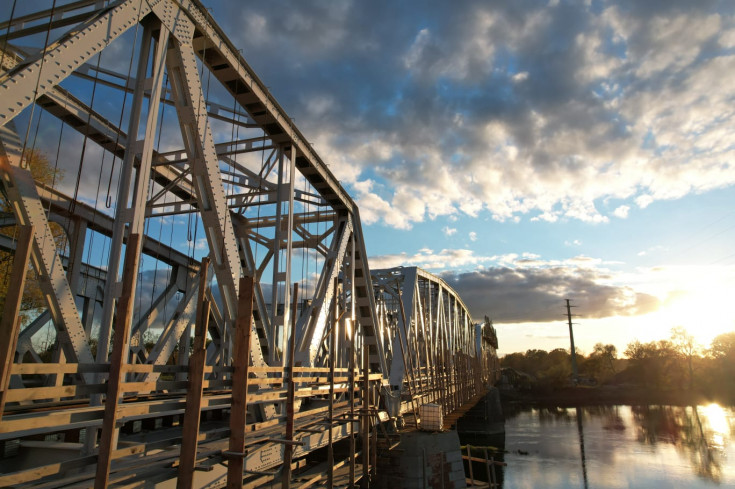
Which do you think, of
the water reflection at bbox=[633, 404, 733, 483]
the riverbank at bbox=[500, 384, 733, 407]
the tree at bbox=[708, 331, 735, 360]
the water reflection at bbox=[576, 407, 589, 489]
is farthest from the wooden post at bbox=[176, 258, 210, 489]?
the tree at bbox=[708, 331, 735, 360]

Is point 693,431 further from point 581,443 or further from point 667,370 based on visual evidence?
point 667,370

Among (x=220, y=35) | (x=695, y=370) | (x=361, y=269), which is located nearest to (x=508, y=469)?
(x=361, y=269)

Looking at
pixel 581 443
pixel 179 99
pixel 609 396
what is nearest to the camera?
pixel 179 99

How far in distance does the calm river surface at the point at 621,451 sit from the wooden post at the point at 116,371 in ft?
114

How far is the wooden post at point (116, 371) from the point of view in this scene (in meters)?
5.04

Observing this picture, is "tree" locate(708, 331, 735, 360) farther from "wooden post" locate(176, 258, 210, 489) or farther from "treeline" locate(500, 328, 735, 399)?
"wooden post" locate(176, 258, 210, 489)

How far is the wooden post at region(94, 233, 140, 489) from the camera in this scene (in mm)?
5035

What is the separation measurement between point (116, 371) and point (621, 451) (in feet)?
169

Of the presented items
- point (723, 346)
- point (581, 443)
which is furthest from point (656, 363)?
point (581, 443)

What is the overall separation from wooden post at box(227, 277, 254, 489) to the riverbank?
3861 inches

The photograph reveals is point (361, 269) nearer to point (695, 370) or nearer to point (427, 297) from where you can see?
point (427, 297)

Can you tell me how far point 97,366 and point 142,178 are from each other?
129 inches

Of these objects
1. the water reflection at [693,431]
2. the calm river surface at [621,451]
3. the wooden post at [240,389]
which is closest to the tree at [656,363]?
the water reflection at [693,431]

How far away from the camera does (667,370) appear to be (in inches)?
4122
